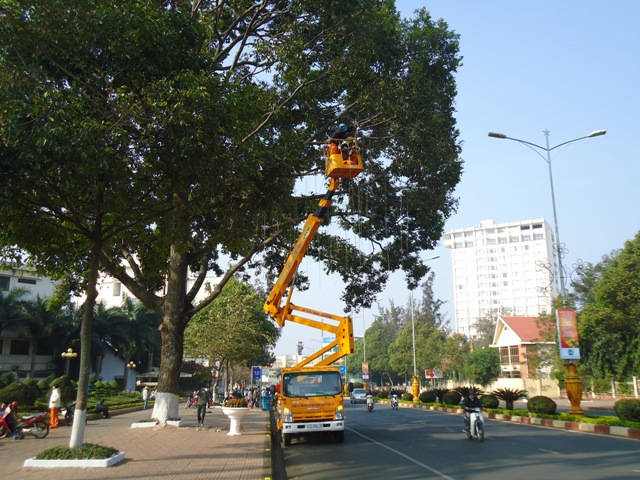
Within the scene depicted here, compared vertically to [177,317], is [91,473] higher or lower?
lower

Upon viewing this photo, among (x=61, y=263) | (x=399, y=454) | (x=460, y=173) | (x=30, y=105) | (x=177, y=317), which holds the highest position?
(x=460, y=173)

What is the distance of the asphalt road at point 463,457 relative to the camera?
10.3m

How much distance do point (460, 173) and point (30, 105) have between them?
14703 mm

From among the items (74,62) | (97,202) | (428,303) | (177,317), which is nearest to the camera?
(74,62)

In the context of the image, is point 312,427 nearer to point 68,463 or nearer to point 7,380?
point 68,463

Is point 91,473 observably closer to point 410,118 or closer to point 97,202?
point 97,202

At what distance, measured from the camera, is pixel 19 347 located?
177ft

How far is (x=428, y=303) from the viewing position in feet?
359

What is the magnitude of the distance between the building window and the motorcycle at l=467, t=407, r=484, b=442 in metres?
50.5

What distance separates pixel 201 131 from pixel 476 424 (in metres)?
11.3

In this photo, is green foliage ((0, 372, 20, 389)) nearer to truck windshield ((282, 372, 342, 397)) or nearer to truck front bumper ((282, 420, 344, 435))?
truck windshield ((282, 372, 342, 397))

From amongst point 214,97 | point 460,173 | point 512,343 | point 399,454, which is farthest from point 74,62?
point 512,343

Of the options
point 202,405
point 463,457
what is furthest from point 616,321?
point 202,405

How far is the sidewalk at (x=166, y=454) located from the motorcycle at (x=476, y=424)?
19.4 feet
